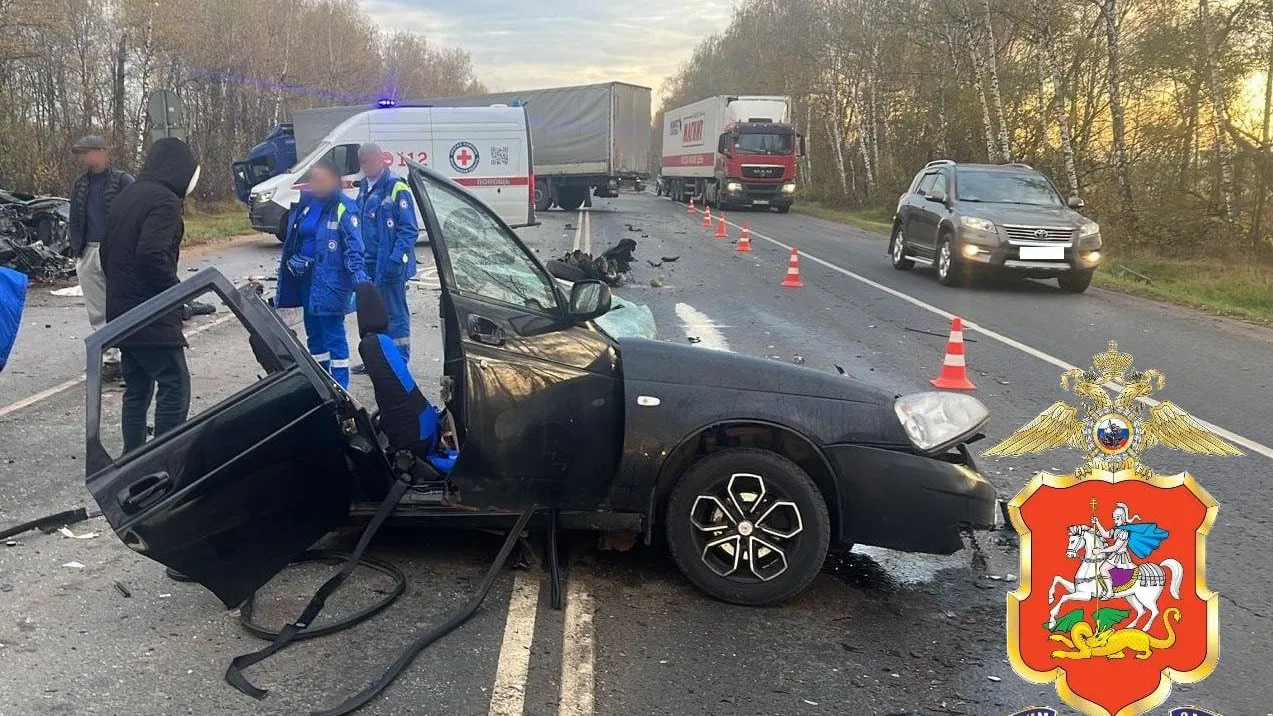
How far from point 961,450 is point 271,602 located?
2.76 meters

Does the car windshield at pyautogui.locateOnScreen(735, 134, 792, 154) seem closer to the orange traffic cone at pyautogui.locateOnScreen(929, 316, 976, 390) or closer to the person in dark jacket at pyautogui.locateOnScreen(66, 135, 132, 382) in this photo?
the orange traffic cone at pyautogui.locateOnScreen(929, 316, 976, 390)

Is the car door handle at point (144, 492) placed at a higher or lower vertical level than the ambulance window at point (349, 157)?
lower

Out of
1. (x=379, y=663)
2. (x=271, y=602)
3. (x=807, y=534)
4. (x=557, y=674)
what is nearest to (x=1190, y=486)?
(x=807, y=534)

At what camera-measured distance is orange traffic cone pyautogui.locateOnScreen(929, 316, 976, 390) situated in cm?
784

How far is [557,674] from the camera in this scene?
3.35 m

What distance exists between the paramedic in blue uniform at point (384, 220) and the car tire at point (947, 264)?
923 centimetres

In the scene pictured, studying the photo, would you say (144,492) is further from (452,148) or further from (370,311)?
(452,148)

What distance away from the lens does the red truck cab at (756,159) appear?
3459cm


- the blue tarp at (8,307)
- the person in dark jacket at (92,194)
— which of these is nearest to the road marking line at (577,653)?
the blue tarp at (8,307)

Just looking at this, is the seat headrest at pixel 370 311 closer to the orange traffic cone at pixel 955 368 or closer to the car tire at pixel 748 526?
the car tire at pixel 748 526

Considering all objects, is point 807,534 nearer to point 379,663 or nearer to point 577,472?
point 577,472

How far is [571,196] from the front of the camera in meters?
34.9

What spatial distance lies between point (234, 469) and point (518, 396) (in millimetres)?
1040

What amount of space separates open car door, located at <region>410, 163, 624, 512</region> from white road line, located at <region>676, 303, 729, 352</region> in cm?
503
